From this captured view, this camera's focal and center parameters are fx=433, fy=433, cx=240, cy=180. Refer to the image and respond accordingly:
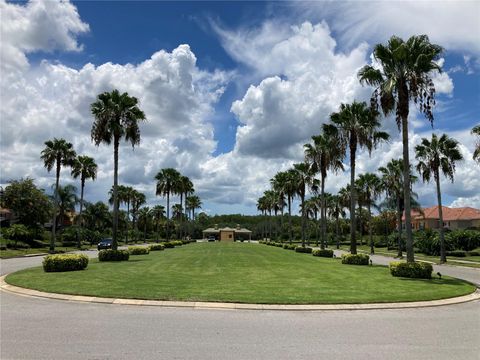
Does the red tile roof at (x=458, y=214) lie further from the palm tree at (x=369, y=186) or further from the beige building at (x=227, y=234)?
the beige building at (x=227, y=234)

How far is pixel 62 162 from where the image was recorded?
48.2 meters

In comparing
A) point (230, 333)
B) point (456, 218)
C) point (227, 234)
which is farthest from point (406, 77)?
point (227, 234)

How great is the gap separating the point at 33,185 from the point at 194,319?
201ft

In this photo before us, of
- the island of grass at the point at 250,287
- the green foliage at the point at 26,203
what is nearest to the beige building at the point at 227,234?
the green foliage at the point at 26,203

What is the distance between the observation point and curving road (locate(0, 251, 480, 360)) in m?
7.75

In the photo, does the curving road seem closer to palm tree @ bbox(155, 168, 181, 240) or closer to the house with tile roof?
palm tree @ bbox(155, 168, 181, 240)

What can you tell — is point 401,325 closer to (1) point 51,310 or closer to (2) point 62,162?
(1) point 51,310

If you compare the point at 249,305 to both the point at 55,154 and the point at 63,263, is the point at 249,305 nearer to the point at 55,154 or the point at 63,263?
the point at 63,263

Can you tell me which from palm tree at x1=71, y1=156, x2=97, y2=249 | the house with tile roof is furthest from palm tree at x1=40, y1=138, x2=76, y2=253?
the house with tile roof

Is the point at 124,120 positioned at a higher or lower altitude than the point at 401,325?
higher

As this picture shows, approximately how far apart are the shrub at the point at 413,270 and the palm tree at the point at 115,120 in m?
19.3

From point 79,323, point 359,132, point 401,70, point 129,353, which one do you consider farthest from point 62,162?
point 129,353

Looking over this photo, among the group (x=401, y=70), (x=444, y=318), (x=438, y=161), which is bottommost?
(x=444, y=318)

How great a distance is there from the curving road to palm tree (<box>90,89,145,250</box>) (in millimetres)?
19771
